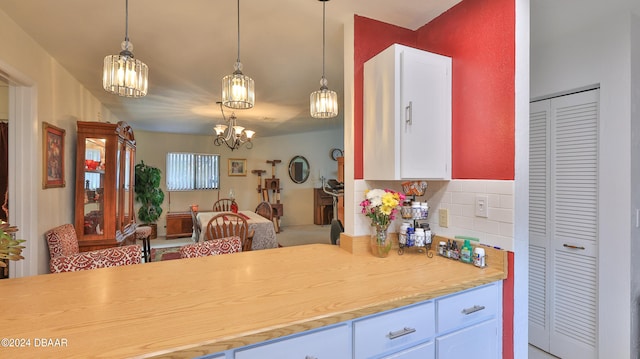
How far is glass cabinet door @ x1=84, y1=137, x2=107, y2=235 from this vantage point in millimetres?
2930

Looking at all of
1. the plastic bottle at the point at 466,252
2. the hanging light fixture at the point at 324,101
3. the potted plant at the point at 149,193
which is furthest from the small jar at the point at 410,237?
the potted plant at the point at 149,193

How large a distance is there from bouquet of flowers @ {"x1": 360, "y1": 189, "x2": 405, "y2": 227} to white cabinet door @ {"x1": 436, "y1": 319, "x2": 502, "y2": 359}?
627mm

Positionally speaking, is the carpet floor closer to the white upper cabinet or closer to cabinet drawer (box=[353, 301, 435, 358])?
the white upper cabinet

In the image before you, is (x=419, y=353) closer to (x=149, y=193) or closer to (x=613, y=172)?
(x=613, y=172)

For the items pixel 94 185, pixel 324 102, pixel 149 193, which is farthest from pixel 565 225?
pixel 149 193

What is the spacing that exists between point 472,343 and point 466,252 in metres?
0.44

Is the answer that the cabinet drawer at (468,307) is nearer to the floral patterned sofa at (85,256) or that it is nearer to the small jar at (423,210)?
Answer: the small jar at (423,210)

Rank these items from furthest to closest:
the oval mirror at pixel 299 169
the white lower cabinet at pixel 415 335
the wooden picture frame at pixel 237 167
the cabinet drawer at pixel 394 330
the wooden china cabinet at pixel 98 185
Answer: the oval mirror at pixel 299 169 → the wooden picture frame at pixel 237 167 → the wooden china cabinet at pixel 98 185 → the cabinet drawer at pixel 394 330 → the white lower cabinet at pixel 415 335

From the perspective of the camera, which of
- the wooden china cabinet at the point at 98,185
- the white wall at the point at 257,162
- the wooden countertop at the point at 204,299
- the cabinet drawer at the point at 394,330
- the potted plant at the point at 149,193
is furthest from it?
the white wall at the point at 257,162

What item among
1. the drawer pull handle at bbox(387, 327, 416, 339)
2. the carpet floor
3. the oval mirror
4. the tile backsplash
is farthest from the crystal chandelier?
the oval mirror

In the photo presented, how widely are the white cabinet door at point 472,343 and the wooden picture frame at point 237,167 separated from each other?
644 centimetres

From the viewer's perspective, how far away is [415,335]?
1.18 meters

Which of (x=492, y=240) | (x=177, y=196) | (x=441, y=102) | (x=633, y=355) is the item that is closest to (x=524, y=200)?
(x=492, y=240)

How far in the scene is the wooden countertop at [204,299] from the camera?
829mm
